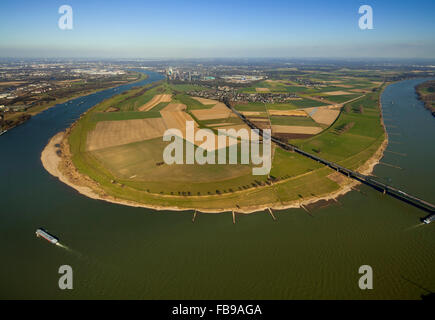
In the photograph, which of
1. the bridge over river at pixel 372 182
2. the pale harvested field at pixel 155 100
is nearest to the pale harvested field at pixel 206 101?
the pale harvested field at pixel 155 100

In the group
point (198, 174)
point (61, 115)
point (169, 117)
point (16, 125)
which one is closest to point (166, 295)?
point (198, 174)

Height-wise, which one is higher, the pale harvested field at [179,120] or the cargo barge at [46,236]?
the pale harvested field at [179,120]

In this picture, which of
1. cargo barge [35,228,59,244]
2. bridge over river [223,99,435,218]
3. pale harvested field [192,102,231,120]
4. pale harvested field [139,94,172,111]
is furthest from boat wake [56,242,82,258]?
pale harvested field [139,94,172,111]

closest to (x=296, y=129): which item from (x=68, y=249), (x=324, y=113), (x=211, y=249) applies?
(x=324, y=113)

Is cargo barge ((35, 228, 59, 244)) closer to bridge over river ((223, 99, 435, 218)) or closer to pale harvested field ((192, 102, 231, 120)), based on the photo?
bridge over river ((223, 99, 435, 218))

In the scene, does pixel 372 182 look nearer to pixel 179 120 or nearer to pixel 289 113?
pixel 289 113

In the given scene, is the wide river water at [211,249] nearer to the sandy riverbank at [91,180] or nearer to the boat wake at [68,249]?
the boat wake at [68,249]
